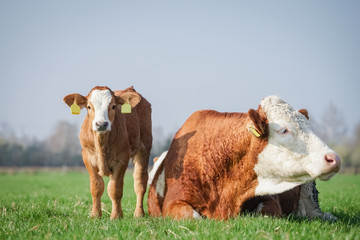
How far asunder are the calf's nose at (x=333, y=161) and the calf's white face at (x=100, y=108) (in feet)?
9.84

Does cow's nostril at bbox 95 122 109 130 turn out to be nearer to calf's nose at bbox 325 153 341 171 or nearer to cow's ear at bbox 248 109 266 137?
cow's ear at bbox 248 109 266 137

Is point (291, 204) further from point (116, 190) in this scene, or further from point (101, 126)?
point (101, 126)

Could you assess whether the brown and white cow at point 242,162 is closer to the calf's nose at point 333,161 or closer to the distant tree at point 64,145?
the calf's nose at point 333,161

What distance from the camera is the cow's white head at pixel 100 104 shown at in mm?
5383

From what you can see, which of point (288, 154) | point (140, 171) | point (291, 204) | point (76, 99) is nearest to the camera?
point (288, 154)

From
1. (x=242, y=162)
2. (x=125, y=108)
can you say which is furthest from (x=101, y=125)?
(x=242, y=162)

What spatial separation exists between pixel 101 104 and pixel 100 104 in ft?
0.05

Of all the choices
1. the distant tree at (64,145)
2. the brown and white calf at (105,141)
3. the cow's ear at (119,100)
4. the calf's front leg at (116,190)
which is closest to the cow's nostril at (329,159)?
the brown and white calf at (105,141)

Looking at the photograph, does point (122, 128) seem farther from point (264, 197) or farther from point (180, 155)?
point (264, 197)

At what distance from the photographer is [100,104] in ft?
18.7

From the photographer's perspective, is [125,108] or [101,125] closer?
[101,125]

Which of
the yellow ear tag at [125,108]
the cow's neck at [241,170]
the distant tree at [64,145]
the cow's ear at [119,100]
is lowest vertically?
the distant tree at [64,145]

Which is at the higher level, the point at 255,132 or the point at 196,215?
the point at 255,132

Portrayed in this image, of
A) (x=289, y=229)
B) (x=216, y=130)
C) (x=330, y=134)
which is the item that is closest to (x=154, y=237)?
(x=289, y=229)
